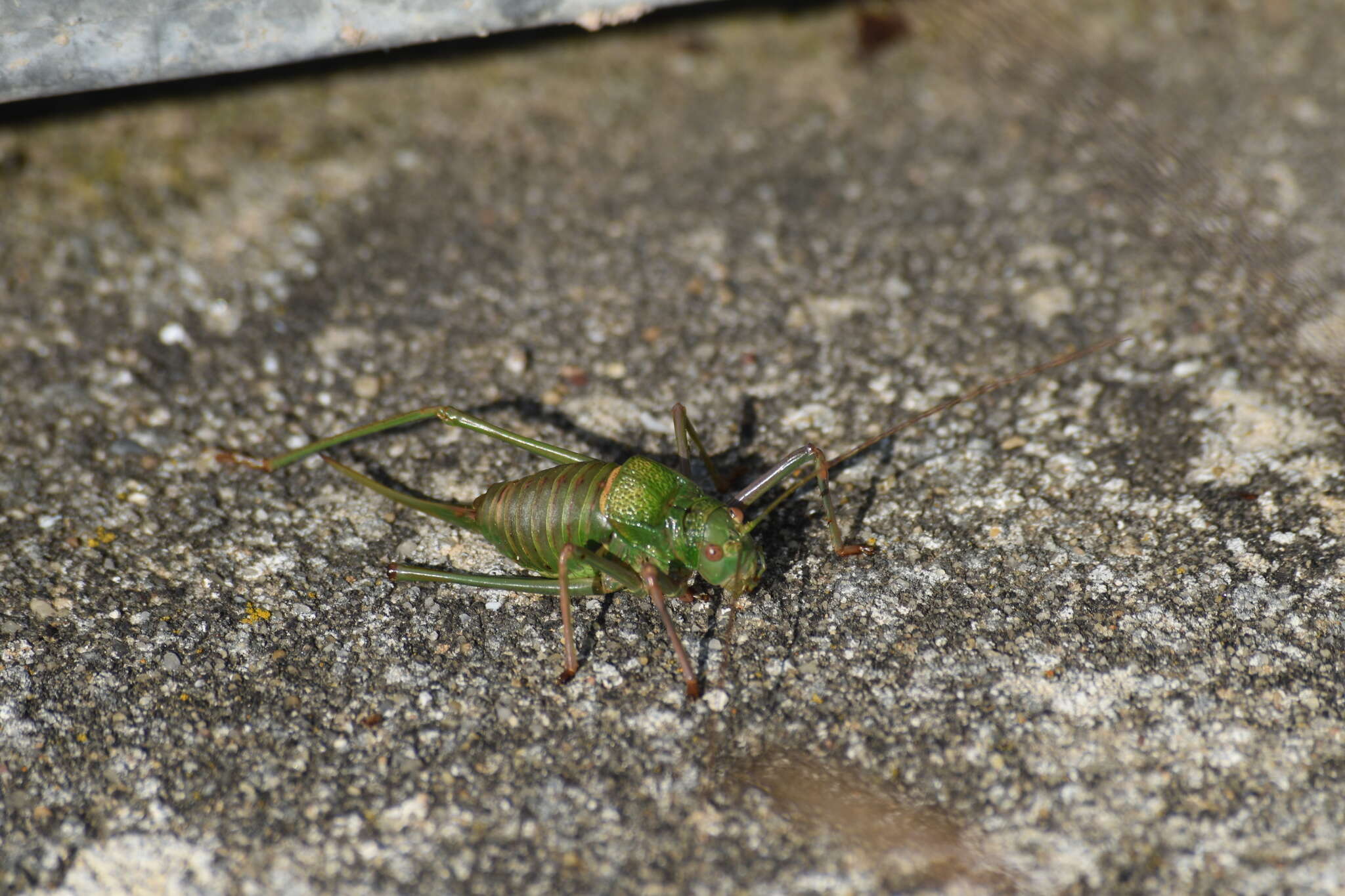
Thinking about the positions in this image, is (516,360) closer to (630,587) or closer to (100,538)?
(630,587)

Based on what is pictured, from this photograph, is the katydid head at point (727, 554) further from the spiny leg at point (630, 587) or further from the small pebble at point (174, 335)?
the small pebble at point (174, 335)

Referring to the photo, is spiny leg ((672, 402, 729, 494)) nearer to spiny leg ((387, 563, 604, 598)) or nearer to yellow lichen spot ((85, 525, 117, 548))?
spiny leg ((387, 563, 604, 598))

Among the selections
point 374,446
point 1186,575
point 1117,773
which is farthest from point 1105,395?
point 374,446

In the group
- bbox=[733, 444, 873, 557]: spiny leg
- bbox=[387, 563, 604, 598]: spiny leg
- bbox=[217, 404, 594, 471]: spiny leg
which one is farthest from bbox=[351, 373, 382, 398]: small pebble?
bbox=[733, 444, 873, 557]: spiny leg

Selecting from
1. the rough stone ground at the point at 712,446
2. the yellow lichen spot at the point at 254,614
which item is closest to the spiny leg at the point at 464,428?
the rough stone ground at the point at 712,446

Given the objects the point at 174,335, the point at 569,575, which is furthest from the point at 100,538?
the point at 569,575

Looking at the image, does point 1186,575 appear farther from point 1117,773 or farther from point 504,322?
point 504,322
